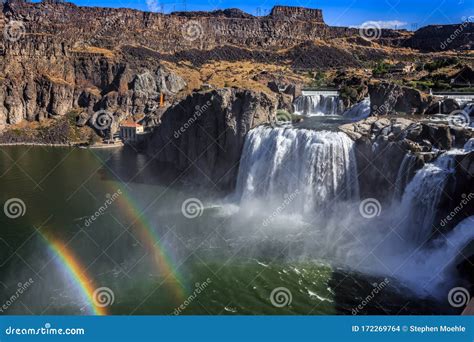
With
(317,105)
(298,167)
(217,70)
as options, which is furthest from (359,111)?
(217,70)

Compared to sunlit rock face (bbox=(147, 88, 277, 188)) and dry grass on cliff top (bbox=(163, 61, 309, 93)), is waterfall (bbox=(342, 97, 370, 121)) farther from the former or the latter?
dry grass on cliff top (bbox=(163, 61, 309, 93))

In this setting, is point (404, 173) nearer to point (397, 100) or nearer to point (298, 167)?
point (298, 167)

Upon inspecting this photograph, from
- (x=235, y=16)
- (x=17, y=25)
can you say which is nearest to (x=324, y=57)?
(x=235, y=16)

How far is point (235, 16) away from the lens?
166250 millimetres

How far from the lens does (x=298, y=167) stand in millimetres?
35844

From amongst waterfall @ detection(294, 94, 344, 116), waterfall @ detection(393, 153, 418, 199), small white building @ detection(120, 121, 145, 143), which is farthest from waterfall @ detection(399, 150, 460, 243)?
small white building @ detection(120, 121, 145, 143)

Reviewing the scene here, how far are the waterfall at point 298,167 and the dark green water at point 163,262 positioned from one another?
3293mm

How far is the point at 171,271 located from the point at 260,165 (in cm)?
1575

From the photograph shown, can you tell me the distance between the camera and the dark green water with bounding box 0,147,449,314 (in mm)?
22875

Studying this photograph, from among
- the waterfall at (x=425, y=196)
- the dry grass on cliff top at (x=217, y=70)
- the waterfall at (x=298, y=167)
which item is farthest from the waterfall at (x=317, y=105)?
the dry grass on cliff top at (x=217, y=70)

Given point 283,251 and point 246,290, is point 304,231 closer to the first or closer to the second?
point 283,251

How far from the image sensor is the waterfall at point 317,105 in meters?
53.1

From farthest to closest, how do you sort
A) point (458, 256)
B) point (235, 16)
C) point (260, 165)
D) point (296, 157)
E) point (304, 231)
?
1. point (235, 16)
2. point (260, 165)
3. point (296, 157)
4. point (304, 231)
5. point (458, 256)

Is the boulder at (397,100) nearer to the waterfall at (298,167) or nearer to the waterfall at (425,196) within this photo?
the waterfall at (298,167)
